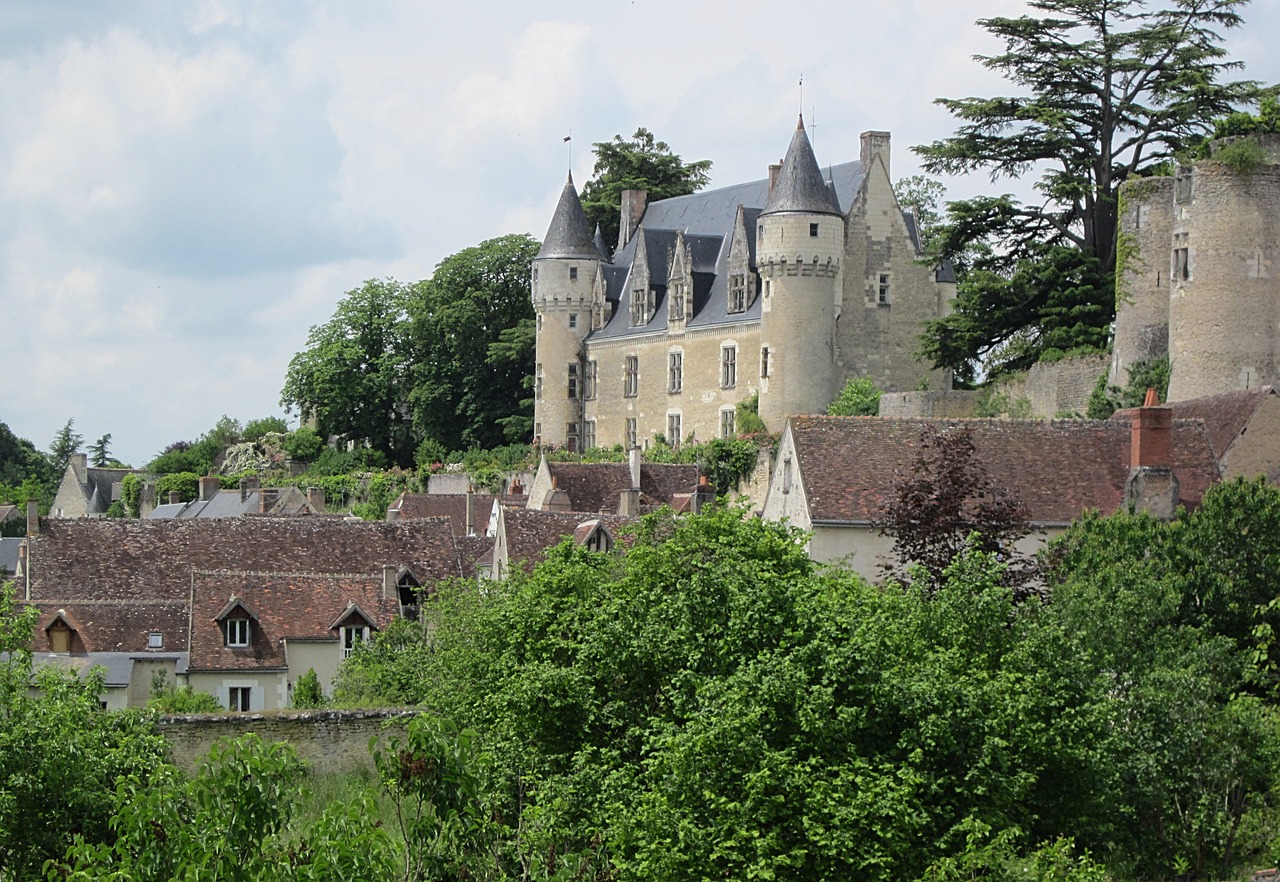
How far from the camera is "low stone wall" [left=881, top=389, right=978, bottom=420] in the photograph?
168 feet

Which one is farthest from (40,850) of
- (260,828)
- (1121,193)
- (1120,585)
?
(1121,193)

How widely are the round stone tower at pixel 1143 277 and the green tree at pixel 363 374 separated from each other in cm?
4398

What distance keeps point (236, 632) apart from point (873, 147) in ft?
107

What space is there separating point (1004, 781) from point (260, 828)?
863 centimetres

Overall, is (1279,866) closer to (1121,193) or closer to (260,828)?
(260,828)

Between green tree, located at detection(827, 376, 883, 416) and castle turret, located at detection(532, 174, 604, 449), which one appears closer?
green tree, located at detection(827, 376, 883, 416)

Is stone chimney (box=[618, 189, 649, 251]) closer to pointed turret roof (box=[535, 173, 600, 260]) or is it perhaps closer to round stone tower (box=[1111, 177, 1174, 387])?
pointed turret roof (box=[535, 173, 600, 260])

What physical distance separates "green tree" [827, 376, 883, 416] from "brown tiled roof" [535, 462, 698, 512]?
255 inches

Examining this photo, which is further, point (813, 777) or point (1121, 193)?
point (1121, 193)

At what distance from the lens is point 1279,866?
2208 centimetres

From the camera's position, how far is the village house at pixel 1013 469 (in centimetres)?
3491

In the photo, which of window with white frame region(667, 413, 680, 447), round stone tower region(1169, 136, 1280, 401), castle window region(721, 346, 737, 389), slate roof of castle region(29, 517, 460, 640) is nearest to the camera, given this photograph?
round stone tower region(1169, 136, 1280, 401)

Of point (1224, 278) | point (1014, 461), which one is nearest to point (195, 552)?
point (1014, 461)

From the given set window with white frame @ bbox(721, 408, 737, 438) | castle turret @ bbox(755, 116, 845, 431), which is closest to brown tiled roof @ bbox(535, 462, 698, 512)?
castle turret @ bbox(755, 116, 845, 431)
